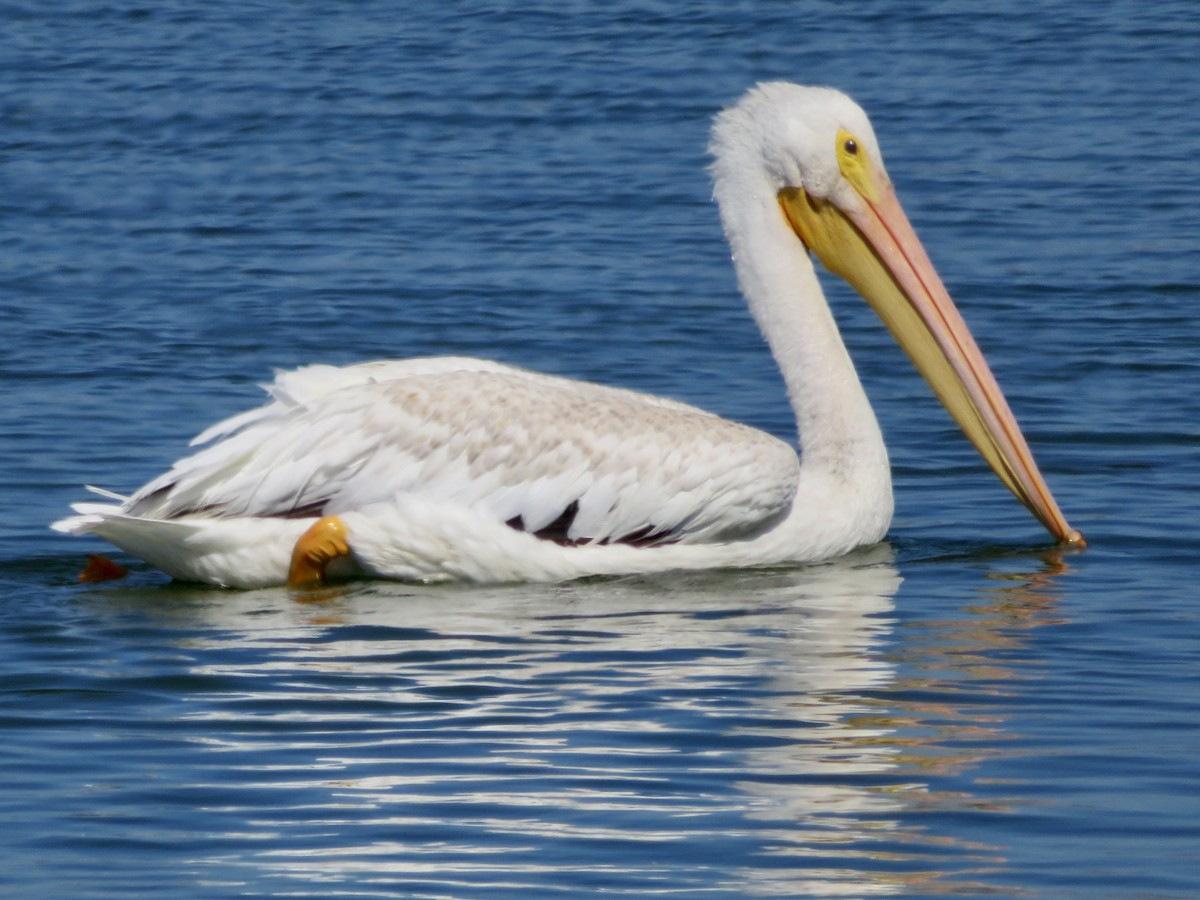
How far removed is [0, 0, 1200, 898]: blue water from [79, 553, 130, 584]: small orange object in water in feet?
0.22

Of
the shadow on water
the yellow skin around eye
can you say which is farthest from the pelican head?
the shadow on water

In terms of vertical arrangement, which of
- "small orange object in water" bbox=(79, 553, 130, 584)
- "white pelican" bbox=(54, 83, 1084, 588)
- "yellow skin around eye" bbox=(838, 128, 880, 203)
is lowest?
"small orange object in water" bbox=(79, 553, 130, 584)

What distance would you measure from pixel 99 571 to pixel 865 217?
2462 millimetres

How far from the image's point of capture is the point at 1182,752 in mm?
4719

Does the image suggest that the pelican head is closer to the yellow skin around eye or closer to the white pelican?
the yellow skin around eye

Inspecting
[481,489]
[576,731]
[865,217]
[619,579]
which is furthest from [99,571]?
[865,217]

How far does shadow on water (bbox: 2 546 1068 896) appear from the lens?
4.07 m

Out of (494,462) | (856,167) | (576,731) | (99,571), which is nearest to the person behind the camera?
(576,731)

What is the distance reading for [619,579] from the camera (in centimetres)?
635

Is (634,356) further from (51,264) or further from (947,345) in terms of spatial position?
(51,264)

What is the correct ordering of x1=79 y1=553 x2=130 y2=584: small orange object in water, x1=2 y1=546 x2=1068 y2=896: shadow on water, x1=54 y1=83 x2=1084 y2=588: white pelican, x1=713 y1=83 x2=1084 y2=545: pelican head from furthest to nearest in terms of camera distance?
x1=713 y1=83 x2=1084 y2=545: pelican head, x1=79 y1=553 x2=130 y2=584: small orange object in water, x1=54 y1=83 x2=1084 y2=588: white pelican, x1=2 y1=546 x2=1068 y2=896: shadow on water

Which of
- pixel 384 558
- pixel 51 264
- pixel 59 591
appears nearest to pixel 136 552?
pixel 59 591

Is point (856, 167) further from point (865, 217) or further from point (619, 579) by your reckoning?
point (619, 579)

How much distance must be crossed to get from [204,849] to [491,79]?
12834 mm
